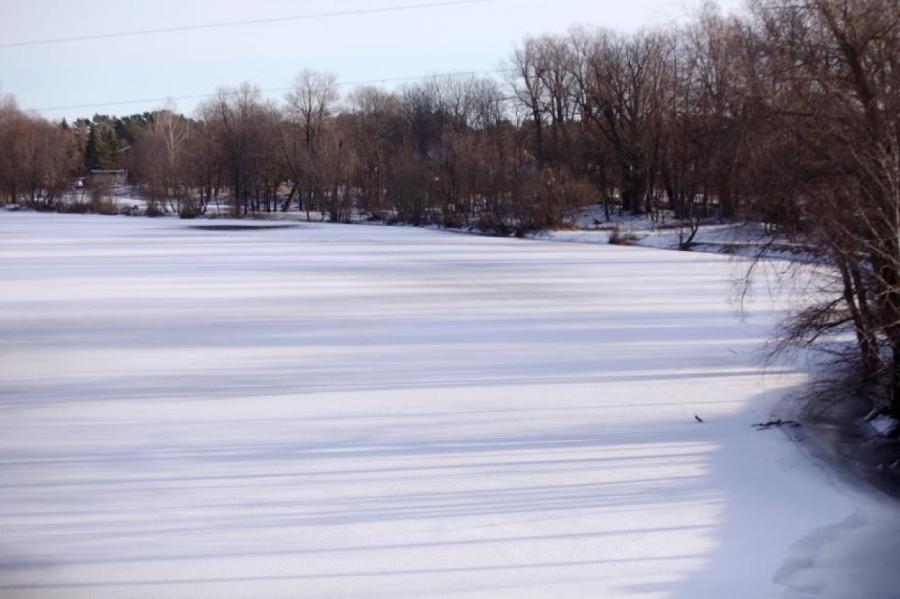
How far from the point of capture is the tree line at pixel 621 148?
399 inches

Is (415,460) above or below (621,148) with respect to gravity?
below

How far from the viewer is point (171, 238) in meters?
44.6

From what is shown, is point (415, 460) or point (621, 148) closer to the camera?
point (415, 460)

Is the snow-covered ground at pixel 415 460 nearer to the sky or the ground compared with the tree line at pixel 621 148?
nearer to the ground

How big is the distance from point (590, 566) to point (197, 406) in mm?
6146

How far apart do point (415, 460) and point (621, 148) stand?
159ft

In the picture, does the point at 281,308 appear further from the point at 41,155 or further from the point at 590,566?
the point at 41,155

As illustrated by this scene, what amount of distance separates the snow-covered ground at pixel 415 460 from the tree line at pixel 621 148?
226 cm

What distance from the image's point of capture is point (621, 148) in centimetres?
5512

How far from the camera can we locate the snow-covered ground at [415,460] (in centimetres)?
664

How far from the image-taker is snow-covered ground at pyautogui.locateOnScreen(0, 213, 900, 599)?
21.8ft

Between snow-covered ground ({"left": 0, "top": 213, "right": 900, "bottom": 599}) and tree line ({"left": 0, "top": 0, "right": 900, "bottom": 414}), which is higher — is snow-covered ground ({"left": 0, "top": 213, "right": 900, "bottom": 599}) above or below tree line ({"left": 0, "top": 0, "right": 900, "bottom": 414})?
below

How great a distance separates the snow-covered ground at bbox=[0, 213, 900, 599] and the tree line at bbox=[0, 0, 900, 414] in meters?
2.26

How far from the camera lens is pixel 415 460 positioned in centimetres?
907
